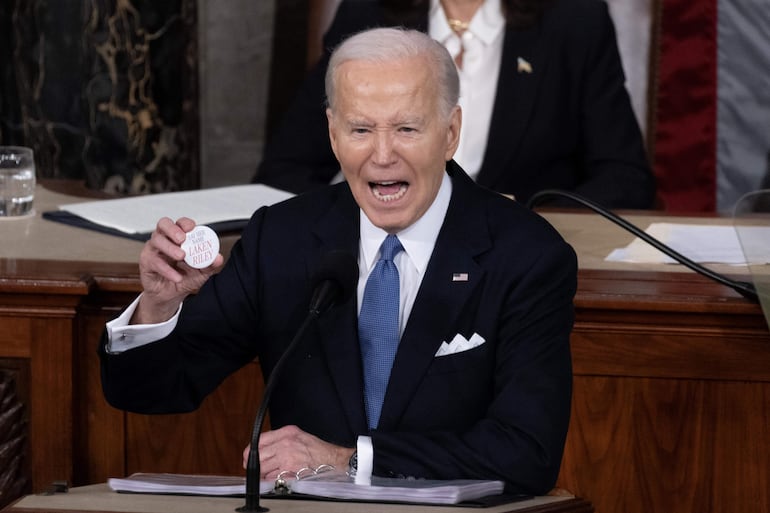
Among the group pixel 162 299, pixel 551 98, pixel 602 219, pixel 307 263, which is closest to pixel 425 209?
pixel 307 263

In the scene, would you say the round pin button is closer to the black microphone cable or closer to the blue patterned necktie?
the blue patterned necktie

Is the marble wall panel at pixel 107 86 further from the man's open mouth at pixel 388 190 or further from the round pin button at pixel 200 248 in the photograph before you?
the round pin button at pixel 200 248

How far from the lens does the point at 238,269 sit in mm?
2340

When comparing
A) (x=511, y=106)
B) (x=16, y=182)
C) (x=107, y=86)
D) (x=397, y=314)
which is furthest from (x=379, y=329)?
(x=107, y=86)

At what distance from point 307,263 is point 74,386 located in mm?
535

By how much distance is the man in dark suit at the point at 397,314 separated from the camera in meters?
2.06

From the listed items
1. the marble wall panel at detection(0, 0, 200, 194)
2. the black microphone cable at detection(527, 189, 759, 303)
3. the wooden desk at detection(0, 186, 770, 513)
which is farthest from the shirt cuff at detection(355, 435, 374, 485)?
the marble wall panel at detection(0, 0, 200, 194)

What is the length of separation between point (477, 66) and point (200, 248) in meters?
2.08

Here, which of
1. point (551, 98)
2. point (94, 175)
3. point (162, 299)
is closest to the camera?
point (162, 299)

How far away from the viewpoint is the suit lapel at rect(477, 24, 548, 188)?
12.7ft

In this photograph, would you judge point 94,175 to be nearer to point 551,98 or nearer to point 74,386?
point 551,98

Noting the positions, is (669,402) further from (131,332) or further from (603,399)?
(131,332)

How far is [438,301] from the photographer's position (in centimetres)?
221

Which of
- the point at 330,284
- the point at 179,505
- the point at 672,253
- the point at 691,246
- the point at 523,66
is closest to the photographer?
the point at 179,505
